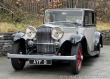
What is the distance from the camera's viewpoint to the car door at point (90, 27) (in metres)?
9.52

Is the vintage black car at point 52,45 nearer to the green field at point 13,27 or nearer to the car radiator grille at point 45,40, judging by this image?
the car radiator grille at point 45,40

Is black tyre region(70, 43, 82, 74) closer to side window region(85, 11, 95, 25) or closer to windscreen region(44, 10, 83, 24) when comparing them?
windscreen region(44, 10, 83, 24)

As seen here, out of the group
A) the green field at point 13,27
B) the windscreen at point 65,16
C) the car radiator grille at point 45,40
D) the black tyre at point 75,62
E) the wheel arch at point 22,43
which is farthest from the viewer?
the green field at point 13,27

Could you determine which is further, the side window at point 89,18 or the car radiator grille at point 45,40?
the side window at point 89,18

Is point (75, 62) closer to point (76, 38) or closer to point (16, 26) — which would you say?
point (76, 38)

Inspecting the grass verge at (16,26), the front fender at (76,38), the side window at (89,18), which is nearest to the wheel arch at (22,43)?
the front fender at (76,38)

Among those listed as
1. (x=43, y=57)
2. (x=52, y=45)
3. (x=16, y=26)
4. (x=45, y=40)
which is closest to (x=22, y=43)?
(x=45, y=40)

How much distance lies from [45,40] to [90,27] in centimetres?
227

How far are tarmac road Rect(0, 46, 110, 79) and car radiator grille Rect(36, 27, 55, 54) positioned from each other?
1.92ft

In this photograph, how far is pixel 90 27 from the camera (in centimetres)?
998

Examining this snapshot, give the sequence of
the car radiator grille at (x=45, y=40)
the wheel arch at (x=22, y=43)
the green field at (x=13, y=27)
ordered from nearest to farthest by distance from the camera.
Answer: the car radiator grille at (x=45, y=40) → the wheel arch at (x=22, y=43) → the green field at (x=13, y=27)

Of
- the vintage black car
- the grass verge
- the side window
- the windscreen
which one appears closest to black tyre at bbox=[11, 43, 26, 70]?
the vintage black car

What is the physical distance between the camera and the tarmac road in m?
7.73

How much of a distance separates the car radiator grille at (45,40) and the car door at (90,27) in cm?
151
